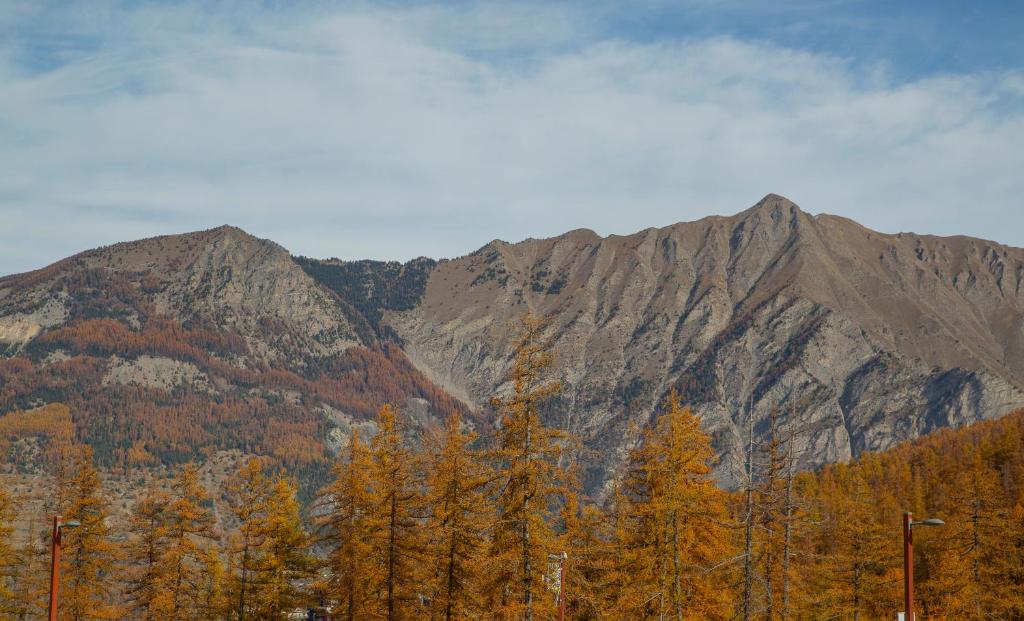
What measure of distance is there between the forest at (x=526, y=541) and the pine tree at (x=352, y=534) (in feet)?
0.39

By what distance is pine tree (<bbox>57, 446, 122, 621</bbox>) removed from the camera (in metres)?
54.8

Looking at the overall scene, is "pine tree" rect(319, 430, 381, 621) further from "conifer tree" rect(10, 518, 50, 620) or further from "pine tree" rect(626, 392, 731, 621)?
"conifer tree" rect(10, 518, 50, 620)

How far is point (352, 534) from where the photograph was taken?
5081 centimetres

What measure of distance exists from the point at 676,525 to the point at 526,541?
6803 mm

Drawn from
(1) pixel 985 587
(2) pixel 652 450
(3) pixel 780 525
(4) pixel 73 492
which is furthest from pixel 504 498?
(1) pixel 985 587

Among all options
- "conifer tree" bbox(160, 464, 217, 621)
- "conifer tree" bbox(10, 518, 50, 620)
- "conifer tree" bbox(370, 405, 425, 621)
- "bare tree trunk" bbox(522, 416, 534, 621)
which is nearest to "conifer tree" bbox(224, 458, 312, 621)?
"conifer tree" bbox(160, 464, 217, 621)

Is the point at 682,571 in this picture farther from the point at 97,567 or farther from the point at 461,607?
the point at 97,567

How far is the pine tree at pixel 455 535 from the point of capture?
4347cm

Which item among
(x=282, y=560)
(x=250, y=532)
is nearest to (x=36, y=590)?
(x=250, y=532)

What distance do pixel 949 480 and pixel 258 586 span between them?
11103 centimetres

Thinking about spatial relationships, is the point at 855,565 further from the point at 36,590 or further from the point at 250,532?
the point at 36,590

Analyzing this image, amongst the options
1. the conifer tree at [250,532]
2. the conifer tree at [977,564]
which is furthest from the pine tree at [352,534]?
the conifer tree at [977,564]

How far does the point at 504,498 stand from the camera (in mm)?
36938

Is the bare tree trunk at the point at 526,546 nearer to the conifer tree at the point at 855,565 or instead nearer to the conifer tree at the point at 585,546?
the conifer tree at the point at 585,546
